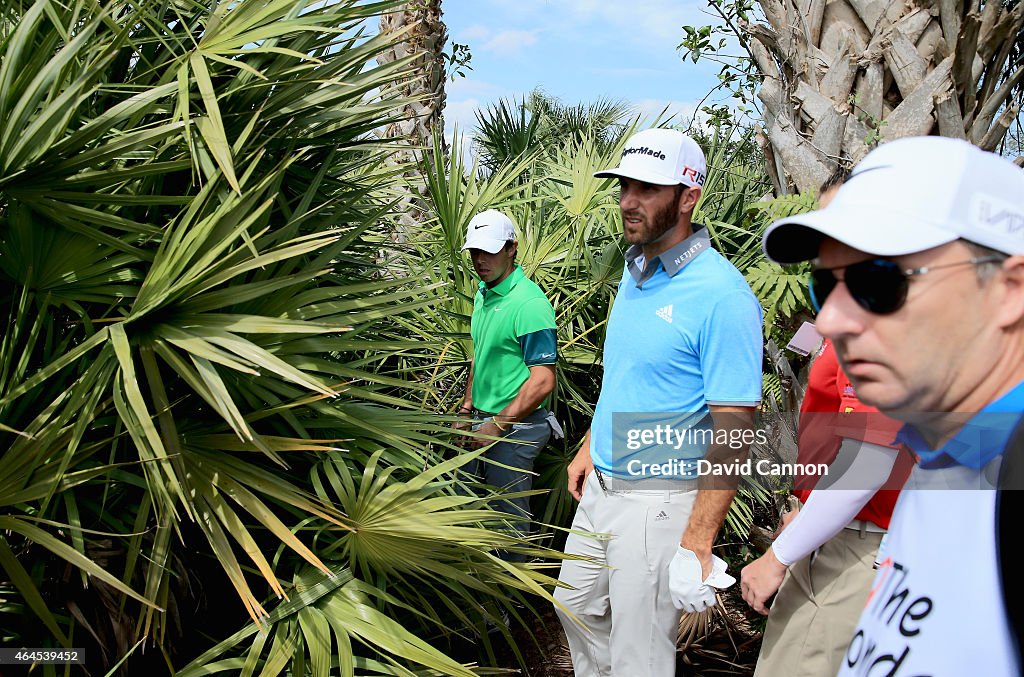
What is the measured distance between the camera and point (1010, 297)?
2.99ft

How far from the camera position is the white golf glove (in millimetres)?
2576

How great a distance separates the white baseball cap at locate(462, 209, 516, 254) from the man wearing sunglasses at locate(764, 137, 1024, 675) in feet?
10.3

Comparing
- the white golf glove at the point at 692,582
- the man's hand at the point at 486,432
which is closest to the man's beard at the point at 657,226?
the white golf glove at the point at 692,582

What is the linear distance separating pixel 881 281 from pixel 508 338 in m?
3.12

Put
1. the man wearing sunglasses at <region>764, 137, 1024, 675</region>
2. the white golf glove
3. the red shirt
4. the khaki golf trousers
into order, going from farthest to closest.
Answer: the khaki golf trousers < the white golf glove < the red shirt < the man wearing sunglasses at <region>764, 137, 1024, 675</region>

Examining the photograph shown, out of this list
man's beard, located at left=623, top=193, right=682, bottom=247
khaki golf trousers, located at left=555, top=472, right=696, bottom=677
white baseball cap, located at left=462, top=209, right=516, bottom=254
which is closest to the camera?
khaki golf trousers, located at left=555, top=472, right=696, bottom=677

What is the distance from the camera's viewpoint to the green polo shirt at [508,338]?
3916 millimetres

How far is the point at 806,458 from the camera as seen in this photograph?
242 centimetres

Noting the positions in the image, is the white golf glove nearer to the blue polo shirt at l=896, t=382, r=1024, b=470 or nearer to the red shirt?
the red shirt

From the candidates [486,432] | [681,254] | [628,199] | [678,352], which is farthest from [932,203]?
[486,432]

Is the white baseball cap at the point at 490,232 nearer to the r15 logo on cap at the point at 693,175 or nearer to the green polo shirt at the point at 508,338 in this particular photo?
the green polo shirt at the point at 508,338

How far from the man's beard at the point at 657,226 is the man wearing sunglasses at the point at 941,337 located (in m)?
1.91

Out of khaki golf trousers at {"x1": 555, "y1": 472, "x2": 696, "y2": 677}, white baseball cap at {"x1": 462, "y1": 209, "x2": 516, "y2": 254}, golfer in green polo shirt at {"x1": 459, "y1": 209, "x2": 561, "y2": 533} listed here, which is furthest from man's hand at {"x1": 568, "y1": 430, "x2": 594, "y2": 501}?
white baseball cap at {"x1": 462, "y1": 209, "x2": 516, "y2": 254}

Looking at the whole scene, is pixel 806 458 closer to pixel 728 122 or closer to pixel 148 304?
pixel 148 304
